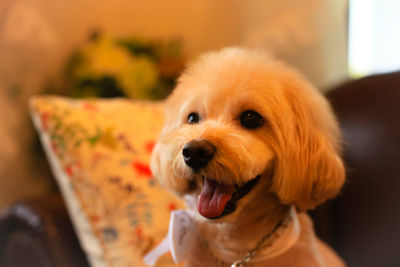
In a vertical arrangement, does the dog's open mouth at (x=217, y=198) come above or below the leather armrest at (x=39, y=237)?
above

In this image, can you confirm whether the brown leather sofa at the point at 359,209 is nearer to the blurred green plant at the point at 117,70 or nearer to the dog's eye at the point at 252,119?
the dog's eye at the point at 252,119

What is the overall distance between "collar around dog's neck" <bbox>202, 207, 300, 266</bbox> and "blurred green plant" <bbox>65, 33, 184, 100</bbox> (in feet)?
3.28

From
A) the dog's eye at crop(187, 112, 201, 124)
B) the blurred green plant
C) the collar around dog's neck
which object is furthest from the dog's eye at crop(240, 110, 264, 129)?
the blurred green plant

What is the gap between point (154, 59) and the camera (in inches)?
78.4

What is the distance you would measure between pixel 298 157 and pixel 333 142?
0.13 m

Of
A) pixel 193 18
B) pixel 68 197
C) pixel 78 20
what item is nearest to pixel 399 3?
pixel 193 18

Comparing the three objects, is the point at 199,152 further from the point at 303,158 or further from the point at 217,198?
the point at 303,158

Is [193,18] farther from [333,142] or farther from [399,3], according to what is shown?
[333,142]

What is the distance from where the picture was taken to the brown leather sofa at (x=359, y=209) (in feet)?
3.75

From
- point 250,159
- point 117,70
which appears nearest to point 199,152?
point 250,159

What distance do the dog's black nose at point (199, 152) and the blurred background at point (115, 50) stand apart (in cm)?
99

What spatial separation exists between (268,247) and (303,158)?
241 mm

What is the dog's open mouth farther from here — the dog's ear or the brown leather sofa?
the brown leather sofa

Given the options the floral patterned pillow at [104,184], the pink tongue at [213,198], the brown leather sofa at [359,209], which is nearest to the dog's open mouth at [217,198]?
the pink tongue at [213,198]
